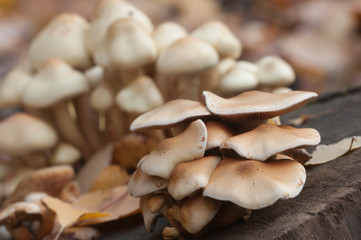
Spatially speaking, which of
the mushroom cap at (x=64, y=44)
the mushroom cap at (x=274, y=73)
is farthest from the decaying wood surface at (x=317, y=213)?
the mushroom cap at (x=64, y=44)

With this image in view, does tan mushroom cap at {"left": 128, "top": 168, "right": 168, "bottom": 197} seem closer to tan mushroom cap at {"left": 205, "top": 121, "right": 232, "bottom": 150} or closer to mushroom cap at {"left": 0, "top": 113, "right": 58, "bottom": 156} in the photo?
tan mushroom cap at {"left": 205, "top": 121, "right": 232, "bottom": 150}

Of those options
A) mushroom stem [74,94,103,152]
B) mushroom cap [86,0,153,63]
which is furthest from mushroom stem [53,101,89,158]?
mushroom cap [86,0,153,63]

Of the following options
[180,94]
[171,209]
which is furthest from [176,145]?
[180,94]

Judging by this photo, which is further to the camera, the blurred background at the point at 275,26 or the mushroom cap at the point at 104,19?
the blurred background at the point at 275,26

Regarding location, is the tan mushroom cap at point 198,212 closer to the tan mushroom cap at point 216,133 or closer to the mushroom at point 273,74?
the tan mushroom cap at point 216,133

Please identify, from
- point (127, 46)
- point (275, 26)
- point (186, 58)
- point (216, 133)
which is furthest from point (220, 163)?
point (275, 26)

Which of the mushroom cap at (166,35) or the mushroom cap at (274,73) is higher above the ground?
the mushroom cap at (166,35)

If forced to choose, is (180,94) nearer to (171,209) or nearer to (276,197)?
(171,209)

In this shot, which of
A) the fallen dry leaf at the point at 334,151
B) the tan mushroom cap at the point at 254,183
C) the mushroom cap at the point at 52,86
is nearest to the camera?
the tan mushroom cap at the point at 254,183
